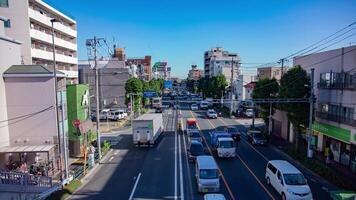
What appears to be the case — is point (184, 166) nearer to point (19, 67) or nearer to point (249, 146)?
point (249, 146)

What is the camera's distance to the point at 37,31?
3988 centimetres

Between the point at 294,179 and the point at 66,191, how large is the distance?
1451 centimetres

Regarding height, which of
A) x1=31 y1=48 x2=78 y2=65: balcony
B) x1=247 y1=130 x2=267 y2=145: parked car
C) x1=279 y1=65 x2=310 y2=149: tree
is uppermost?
x1=31 y1=48 x2=78 y2=65: balcony

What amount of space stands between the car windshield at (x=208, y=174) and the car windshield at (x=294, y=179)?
4.28 metres

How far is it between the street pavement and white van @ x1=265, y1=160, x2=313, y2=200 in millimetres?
963

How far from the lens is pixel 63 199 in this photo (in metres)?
17.7

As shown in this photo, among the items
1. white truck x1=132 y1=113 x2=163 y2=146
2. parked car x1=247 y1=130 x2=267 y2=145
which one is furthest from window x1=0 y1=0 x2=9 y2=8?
parked car x1=247 y1=130 x2=267 y2=145

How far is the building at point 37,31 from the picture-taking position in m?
37.2

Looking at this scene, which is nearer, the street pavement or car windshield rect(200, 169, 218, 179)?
car windshield rect(200, 169, 218, 179)

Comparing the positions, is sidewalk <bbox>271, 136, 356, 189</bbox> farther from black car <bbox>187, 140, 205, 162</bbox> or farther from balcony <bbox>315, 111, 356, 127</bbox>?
black car <bbox>187, 140, 205, 162</bbox>

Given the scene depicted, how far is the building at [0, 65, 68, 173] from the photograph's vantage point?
23.0 metres

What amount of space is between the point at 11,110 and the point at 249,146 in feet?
80.6

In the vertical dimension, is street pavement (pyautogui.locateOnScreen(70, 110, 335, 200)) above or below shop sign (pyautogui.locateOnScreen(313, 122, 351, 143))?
below

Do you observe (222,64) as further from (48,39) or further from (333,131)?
(333,131)
